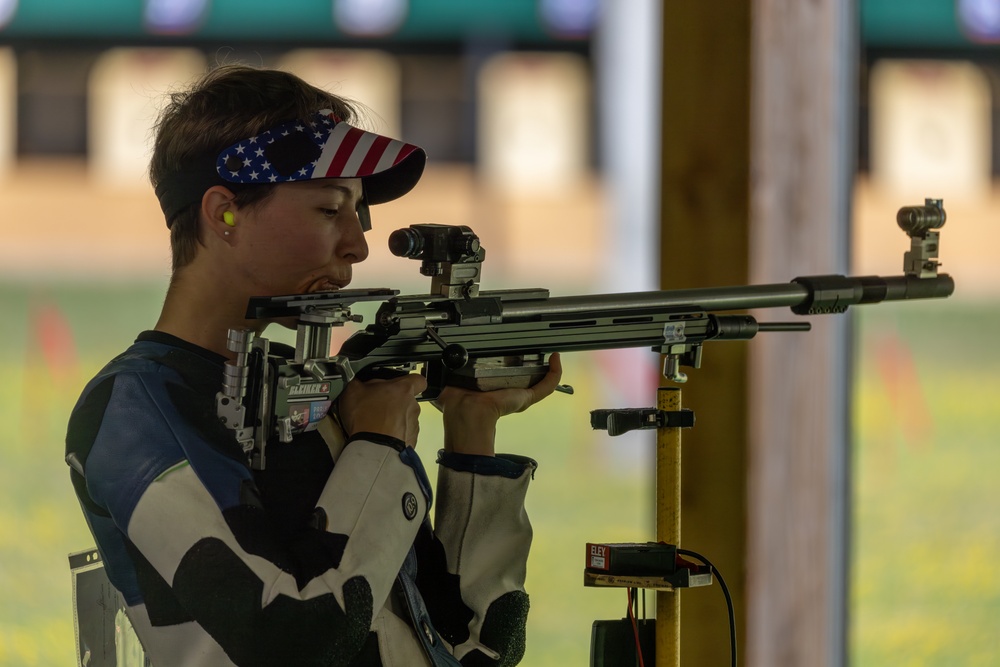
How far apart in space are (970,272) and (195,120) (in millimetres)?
7061

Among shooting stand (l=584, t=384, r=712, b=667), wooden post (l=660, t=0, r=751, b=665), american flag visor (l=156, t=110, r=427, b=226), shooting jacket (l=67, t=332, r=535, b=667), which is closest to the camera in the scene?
A: shooting jacket (l=67, t=332, r=535, b=667)

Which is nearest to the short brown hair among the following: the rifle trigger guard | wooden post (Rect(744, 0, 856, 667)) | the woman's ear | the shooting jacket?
the woman's ear

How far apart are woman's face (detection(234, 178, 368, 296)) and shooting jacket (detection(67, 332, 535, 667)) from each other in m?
0.10

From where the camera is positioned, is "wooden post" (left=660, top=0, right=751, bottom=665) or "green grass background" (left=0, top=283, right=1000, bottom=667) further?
"green grass background" (left=0, top=283, right=1000, bottom=667)

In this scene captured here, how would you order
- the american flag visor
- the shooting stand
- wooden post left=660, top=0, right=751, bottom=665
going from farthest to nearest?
wooden post left=660, top=0, right=751, bottom=665 < the shooting stand < the american flag visor

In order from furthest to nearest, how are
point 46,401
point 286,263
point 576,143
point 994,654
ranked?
1. point 576,143
2. point 46,401
3. point 994,654
4. point 286,263

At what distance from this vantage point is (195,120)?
53.8 inches

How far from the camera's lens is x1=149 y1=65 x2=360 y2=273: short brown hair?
1352mm

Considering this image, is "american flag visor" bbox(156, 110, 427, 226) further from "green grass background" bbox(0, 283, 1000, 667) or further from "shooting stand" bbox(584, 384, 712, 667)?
"green grass background" bbox(0, 283, 1000, 667)

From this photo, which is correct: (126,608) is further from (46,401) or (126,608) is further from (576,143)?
(576,143)

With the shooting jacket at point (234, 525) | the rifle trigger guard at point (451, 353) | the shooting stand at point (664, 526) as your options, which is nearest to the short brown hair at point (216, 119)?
the shooting jacket at point (234, 525)

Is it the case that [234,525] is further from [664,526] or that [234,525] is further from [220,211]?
[664,526]

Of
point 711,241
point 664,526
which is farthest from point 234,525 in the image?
Result: point 711,241

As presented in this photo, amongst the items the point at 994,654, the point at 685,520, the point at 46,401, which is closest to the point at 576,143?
the point at 46,401
